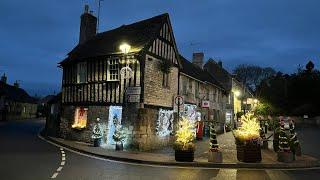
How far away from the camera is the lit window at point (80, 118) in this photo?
77.4 feet

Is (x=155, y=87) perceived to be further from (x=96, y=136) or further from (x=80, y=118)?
(x=80, y=118)

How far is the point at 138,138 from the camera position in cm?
1998

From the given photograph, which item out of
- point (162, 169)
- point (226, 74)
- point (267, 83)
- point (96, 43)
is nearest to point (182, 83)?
point (96, 43)

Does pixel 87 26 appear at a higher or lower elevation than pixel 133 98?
higher

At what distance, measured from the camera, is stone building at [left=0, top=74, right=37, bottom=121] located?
5425cm

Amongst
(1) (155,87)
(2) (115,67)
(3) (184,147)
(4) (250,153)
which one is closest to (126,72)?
(2) (115,67)

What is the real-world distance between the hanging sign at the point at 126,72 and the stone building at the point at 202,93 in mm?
6407

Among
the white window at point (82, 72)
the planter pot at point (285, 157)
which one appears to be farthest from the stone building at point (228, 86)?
the planter pot at point (285, 157)

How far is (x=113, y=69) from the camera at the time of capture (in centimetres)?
2214

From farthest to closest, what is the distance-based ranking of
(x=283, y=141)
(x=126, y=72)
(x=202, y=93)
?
(x=202, y=93) < (x=126, y=72) < (x=283, y=141)

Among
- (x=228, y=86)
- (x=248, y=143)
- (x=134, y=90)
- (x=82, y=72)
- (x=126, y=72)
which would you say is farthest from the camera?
(x=228, y=86)

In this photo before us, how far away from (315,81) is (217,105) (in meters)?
33.4

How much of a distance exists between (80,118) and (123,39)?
5901mm

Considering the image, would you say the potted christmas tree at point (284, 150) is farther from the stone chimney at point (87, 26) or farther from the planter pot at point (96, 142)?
the stone chimney at point (87, 26)
